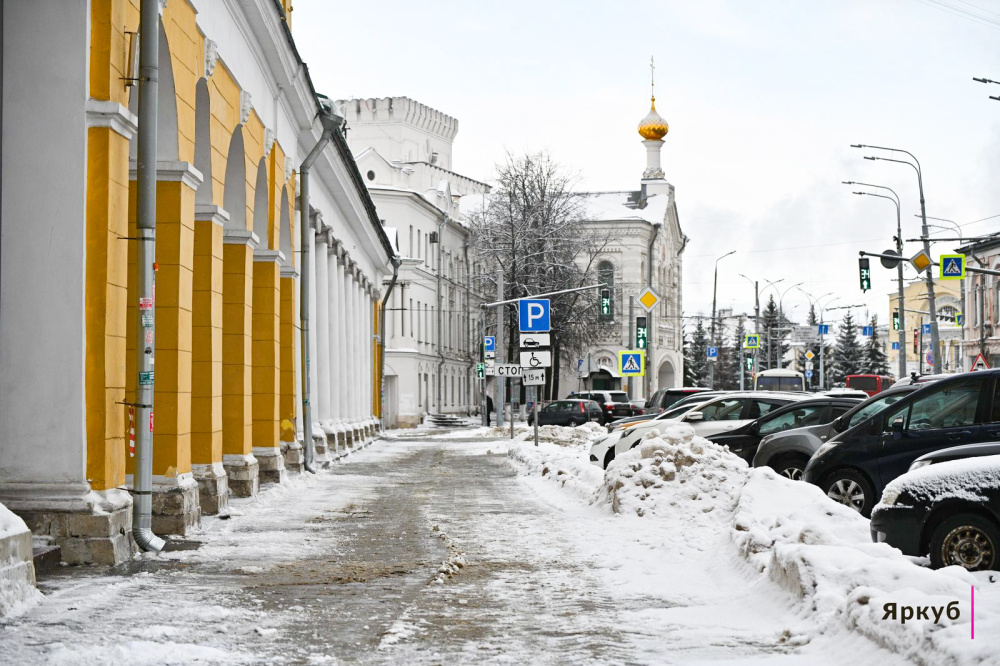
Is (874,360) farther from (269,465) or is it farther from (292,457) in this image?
(269,465)

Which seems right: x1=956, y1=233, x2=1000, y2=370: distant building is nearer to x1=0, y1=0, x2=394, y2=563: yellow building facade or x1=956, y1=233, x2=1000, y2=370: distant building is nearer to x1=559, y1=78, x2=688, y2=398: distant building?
x1=559, y1=78, x2=688, y2=398: distant building

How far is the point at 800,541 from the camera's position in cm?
958

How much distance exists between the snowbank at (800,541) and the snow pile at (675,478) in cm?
1

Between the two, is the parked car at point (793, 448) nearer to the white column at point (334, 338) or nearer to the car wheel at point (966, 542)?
the car wheel at point (966, 542)

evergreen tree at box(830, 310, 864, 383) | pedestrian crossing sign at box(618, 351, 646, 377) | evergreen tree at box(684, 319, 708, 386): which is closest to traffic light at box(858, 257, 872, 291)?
pedestrian crossing sign at box(618, 351, 646, 377)

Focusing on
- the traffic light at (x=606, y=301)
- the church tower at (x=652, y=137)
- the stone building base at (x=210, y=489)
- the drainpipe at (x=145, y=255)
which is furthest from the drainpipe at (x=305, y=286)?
the church tower at (x=652, y=137)

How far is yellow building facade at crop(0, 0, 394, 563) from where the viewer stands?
10.8 metres

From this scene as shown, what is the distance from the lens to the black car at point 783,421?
19516 mm

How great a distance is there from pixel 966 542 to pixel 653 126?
301ft

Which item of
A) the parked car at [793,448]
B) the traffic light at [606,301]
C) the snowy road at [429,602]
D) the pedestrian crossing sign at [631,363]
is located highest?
the traffic light at [606,301]

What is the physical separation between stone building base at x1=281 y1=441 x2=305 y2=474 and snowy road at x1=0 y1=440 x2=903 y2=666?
976 cm

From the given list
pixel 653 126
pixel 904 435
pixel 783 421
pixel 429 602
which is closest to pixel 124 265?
pixel 429 602

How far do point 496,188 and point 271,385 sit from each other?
147 feet

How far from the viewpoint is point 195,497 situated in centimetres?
1388
